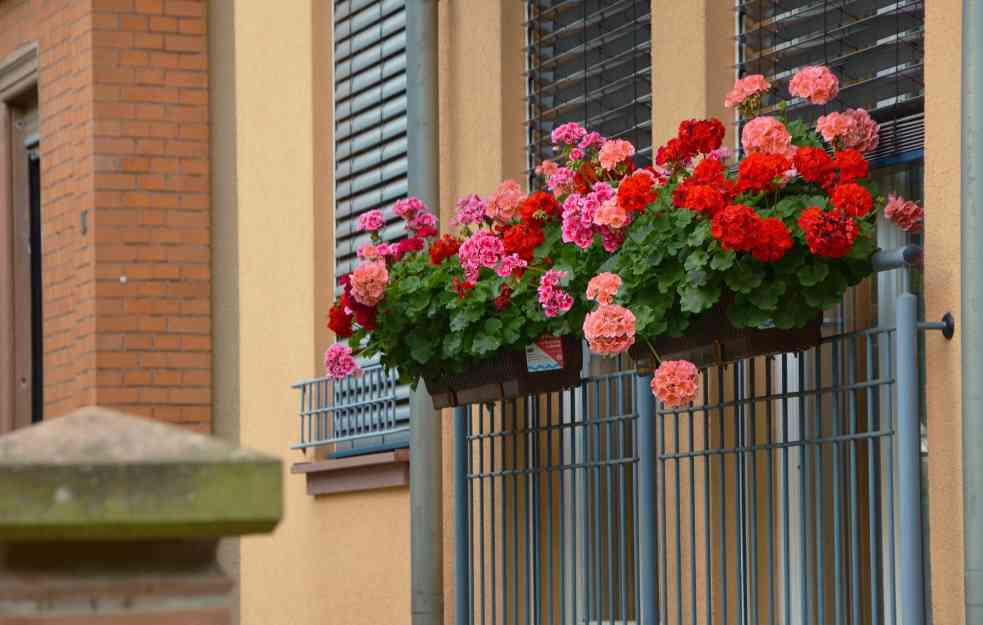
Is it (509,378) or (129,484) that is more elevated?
(509,378)

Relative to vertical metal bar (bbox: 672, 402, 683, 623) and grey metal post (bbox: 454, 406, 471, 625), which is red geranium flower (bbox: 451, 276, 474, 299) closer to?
vertical metal bar (bbox: 672, 402, 683, 623)

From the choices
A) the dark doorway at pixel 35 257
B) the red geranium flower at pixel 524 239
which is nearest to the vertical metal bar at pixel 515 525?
the red geranium flower at pixel 524 239

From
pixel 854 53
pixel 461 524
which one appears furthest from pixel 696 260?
pixel 461 524

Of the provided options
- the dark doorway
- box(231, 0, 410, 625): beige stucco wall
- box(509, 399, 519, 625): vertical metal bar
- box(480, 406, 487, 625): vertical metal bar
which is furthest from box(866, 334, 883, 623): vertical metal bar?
the dark doorway

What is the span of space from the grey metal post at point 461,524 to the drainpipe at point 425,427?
0.17m

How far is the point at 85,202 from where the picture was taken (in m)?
11.6

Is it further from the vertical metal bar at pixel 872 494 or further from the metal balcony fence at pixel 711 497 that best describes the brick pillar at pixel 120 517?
the vertical metal bar at pixel 872 494

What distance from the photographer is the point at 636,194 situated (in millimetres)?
5738

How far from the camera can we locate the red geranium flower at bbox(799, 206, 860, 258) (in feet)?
17.4

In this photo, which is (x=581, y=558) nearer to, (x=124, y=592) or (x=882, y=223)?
(x=882, y=223)

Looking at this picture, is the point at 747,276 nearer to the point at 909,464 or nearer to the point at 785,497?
the point at 909,464

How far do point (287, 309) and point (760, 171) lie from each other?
206 inches

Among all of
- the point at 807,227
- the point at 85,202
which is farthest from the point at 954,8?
the point at 85,202

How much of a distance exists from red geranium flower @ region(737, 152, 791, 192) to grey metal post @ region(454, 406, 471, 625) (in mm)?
2687
